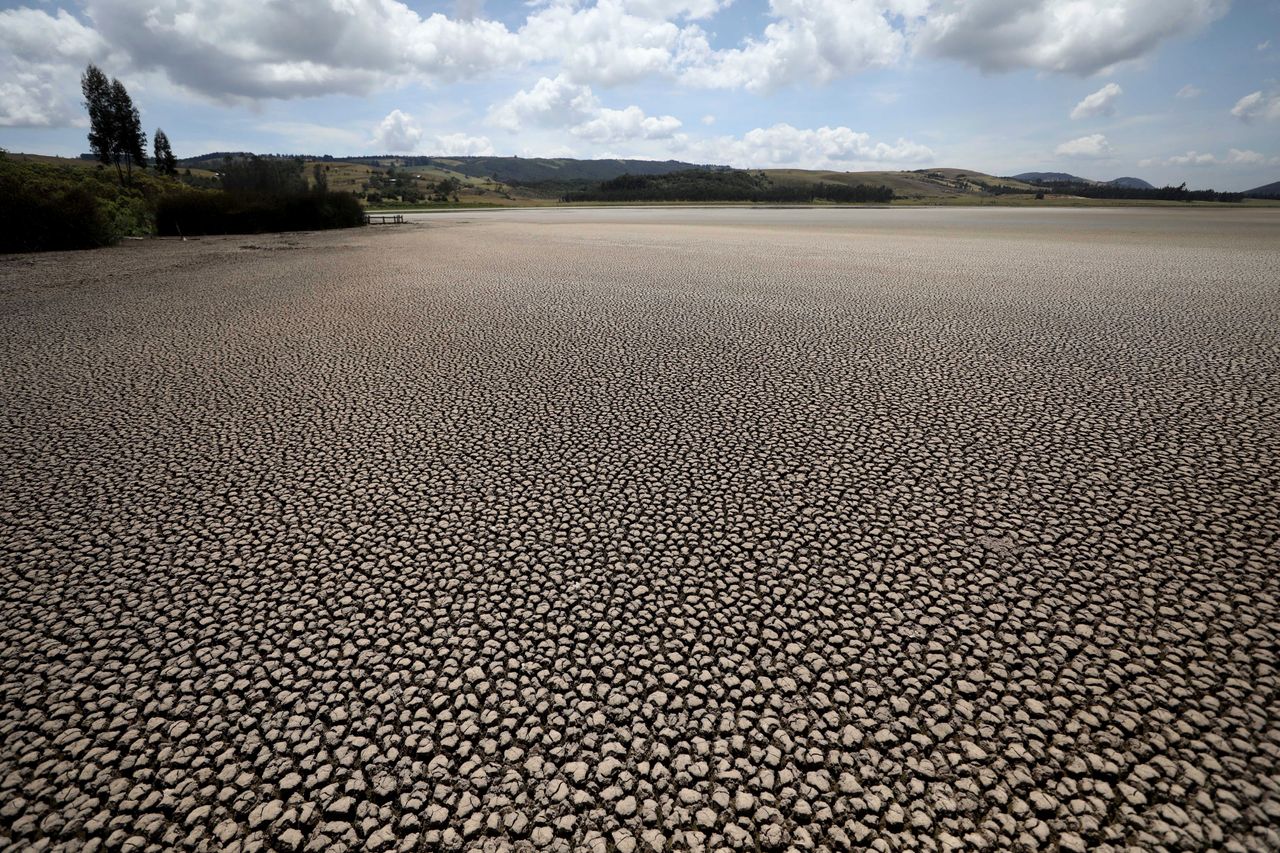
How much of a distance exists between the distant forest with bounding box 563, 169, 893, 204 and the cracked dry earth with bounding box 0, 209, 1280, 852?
91079 millimetres

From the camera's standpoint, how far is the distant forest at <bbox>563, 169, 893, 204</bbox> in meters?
90.1

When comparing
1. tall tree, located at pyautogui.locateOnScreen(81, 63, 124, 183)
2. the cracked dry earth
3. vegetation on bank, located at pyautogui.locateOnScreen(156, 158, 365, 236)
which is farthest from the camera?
tall tree, located at pyautogui.locateOnScreen(81, 63, 124, 183)

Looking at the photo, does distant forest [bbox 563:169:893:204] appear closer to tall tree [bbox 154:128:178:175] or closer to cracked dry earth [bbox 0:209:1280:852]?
tall tree [bbox 154:128:178:175]

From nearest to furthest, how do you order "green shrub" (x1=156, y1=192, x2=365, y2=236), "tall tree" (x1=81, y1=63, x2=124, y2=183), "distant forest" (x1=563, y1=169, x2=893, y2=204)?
"green shrub" (x1=156, y1=192, x2=365, y2=236), "tall tree" (x1=81, y1=63, x2=124, y2=183), "distant forest" (x1=563, y1=169, x2=893, y2=204)

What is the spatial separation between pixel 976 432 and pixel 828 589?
290 centimetres

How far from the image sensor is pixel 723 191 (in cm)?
9269

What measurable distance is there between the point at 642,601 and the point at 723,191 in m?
99.0

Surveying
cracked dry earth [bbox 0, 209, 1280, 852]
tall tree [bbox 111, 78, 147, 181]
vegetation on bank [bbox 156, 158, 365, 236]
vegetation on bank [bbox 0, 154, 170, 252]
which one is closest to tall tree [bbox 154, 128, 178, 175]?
tall tree [bbox 111, 78, 147, 181]

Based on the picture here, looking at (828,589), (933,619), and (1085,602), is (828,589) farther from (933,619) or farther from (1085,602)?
(1085,602)

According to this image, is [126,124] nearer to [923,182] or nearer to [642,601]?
[642,601]

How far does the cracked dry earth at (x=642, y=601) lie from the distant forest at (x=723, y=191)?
299ft

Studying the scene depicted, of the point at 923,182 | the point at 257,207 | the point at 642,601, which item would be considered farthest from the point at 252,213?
the point at 923,182

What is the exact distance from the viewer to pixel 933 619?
2850 millimetres

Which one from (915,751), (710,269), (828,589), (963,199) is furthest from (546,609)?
(963,199)
